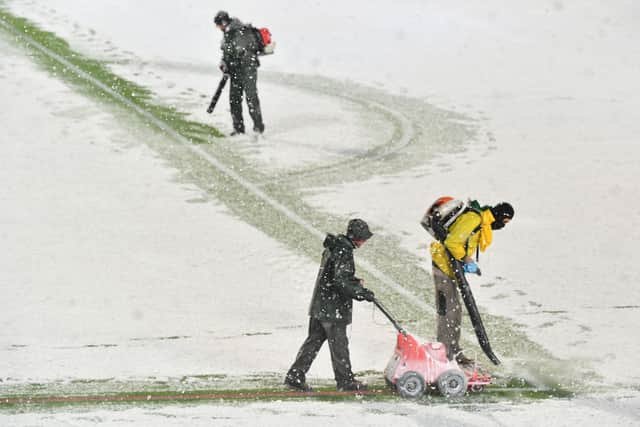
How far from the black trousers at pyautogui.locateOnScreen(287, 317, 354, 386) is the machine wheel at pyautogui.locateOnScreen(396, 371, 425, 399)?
1.69 feet

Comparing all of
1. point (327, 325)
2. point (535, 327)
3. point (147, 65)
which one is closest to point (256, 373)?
point (327, 325)

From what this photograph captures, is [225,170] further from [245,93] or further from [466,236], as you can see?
[466,236]

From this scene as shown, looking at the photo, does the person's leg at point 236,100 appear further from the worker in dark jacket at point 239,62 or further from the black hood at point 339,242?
the black hood at point 339,242

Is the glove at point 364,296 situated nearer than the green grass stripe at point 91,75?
Yes

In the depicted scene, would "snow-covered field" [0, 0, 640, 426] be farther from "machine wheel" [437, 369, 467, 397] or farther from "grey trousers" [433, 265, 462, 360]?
"grey trousers" [433, 265, 462, 360]

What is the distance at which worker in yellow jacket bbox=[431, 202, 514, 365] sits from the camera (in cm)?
1188

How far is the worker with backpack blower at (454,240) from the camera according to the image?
1186 centimetres

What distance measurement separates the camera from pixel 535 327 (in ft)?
46.3

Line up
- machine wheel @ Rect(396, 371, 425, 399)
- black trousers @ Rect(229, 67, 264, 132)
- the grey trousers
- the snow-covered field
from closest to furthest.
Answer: machine wheel @ Rect(396, 371, 425, 399)
the grey trousers
the snow-covered field
black trousers @ Rect(229, 67, 264, 132)

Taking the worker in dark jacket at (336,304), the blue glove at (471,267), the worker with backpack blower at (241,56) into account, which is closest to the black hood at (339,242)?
the worker in dark jacket at (336,304)

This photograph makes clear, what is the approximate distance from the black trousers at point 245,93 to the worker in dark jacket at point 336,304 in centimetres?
974

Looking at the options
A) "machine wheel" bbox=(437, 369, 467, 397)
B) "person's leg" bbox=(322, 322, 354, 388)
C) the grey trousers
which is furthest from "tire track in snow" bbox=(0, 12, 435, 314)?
"person's leg" bbox=(322, 322, 354, 388)

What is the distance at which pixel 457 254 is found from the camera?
11891mm

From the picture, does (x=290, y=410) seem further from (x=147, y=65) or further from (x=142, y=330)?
(x=147, y=65)
